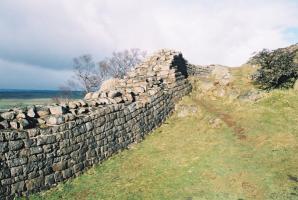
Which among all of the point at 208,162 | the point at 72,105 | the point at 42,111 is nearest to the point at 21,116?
the point at 42,111

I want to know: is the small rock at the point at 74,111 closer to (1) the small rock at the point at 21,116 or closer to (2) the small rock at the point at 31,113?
(2) the small rock at the point at 31,113

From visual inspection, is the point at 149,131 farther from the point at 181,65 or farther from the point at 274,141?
the point at 181,65

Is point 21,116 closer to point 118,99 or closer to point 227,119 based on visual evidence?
point 118,99

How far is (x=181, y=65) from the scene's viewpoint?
29906mm

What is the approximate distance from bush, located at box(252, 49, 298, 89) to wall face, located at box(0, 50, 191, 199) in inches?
321

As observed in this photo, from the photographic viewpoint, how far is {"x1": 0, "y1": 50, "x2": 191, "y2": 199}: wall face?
12719 millimetres

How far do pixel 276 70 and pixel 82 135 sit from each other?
17.6 m

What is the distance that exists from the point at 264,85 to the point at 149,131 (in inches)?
477

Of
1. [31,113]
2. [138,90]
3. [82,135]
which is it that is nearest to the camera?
[31,113]

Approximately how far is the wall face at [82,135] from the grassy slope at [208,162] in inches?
22.0

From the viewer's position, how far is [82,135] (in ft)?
50.9

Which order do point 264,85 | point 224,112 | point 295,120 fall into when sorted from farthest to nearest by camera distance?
point 264,85 → point 224,112 → point 295,120

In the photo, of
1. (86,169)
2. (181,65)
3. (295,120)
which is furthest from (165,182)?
(181,65)

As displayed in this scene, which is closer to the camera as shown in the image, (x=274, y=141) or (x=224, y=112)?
(x=274, y=141)
